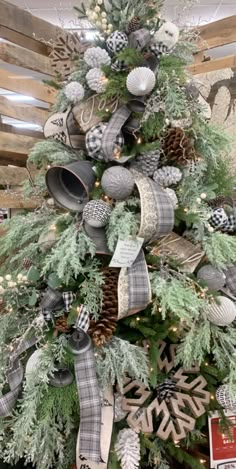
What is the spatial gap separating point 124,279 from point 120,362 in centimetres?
19

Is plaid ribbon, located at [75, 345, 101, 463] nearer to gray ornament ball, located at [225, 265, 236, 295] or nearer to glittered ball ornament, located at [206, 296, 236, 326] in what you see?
glittered ball ornament, located at [206, 296, 236, 326]

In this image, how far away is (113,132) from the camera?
39.7 inches

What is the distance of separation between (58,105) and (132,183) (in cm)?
37

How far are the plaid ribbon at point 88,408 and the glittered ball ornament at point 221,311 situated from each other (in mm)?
308

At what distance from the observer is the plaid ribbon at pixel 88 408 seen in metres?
0.93

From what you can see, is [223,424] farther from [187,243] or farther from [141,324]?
[187,243]

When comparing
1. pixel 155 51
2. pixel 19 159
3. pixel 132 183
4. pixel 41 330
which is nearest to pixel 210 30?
pixel 155 51

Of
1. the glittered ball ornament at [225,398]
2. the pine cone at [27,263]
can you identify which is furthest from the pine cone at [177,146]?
the glittered ball ornament at [225,398]

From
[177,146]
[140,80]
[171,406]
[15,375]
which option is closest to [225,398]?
[171,406]

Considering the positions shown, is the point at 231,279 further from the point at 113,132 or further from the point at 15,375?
the point at 15,375

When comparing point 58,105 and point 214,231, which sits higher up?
point 58,105

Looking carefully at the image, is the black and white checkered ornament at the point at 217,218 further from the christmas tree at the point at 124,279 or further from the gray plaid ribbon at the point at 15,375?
the gray plaid ribbon at the point at 15,375

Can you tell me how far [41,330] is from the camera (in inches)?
40.5

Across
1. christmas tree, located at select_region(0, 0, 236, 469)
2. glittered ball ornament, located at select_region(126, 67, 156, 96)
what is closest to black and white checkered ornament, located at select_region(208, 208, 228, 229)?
christmas tree, located at select_region(0, 0, 236, 469)
